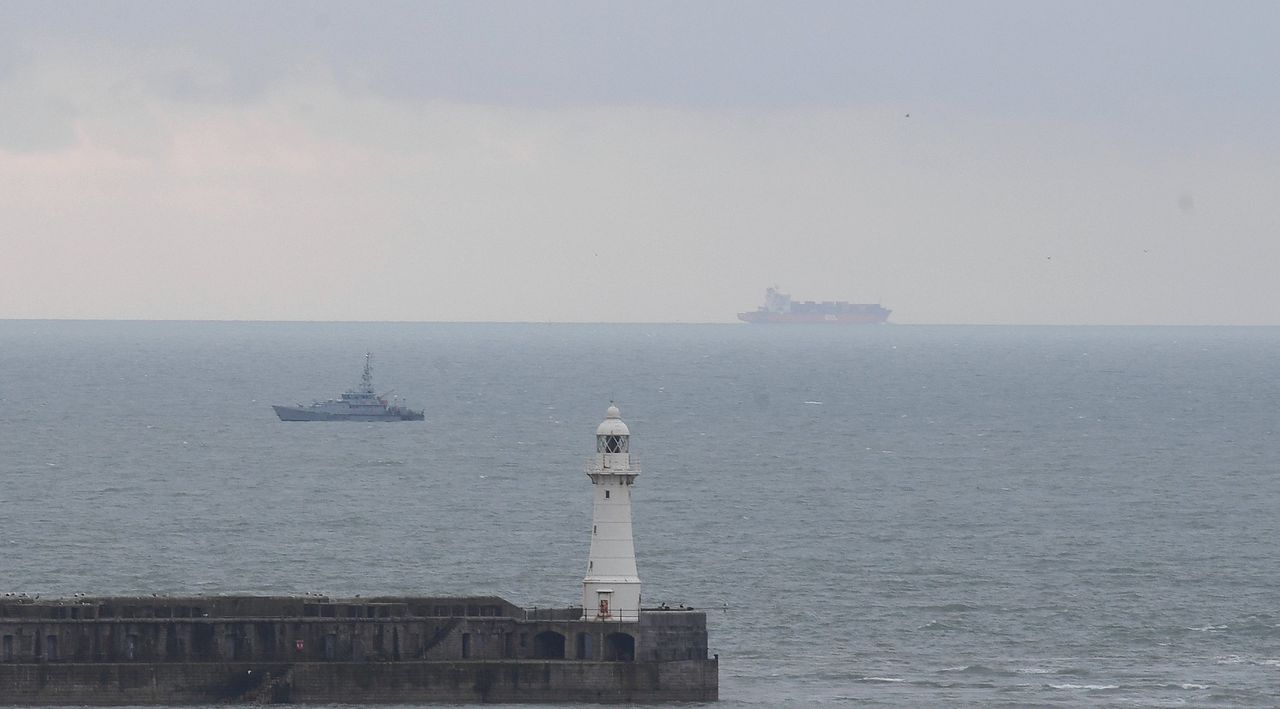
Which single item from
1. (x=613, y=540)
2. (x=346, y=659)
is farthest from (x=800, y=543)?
(x=346, y=659)

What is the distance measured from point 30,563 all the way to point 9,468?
53123 millimetres

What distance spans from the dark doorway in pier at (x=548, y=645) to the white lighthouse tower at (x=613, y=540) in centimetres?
113

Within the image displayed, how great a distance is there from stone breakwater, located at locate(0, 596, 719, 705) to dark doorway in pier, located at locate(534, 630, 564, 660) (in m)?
0.03

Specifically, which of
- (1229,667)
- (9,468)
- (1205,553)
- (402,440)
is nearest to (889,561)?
(1205,553)

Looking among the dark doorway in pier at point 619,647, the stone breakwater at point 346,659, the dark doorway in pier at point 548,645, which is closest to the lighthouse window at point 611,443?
the stone breakwater at point 346,659

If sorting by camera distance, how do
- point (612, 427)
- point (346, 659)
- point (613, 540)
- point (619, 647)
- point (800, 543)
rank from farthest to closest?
point (800, 543)
point (612, 427)
point (613, 540)
point (619, 647)
point (346, 659)

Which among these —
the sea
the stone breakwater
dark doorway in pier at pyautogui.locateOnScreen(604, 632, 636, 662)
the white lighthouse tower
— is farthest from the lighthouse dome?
the sea

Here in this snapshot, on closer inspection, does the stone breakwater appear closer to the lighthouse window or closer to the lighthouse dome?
the lighthouse window

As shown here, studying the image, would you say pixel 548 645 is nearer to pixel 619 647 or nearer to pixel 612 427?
pixel 619 647

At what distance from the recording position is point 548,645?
6969 centimetres

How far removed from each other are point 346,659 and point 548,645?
5962mm

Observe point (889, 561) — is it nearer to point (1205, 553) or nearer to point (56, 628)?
point (1205, 553)

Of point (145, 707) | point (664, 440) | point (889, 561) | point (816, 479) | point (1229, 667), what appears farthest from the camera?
point (664, 440)

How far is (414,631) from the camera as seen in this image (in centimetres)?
6925
